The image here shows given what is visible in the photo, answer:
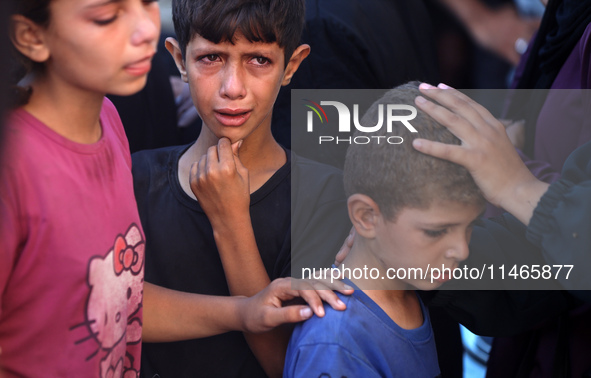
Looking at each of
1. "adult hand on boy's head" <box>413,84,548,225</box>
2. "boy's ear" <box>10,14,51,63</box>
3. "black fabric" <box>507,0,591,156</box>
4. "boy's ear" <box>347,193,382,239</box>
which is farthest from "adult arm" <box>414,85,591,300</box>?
"boy's ear" <box>10,14,51,63</box>

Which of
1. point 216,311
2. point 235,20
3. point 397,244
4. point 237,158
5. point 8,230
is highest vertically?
point 235,20

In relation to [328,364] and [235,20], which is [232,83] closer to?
[235,20]

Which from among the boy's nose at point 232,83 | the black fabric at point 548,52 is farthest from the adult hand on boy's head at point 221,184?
the black fabric at point 548,52

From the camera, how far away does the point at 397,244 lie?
1153mm

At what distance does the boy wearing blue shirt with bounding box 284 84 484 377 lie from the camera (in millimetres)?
1092

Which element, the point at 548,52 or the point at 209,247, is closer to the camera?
the point at 209,247

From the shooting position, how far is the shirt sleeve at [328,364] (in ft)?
3.37

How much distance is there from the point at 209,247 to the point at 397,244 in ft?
1.40

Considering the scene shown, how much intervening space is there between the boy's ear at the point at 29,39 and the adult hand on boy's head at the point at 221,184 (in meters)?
0.49

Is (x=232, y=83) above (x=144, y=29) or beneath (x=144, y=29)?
beneath

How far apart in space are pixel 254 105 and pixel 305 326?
1.53ft

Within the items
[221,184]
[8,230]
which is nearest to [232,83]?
[221,184]

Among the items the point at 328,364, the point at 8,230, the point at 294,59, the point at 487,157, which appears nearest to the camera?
the point at 8,230

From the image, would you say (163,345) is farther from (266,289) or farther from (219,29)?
(219,29)
